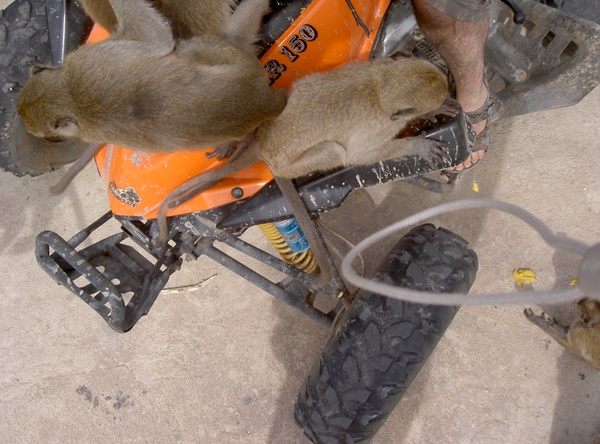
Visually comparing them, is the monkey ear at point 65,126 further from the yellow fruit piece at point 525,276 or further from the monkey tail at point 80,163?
the yellow fruit piece at point 525,276

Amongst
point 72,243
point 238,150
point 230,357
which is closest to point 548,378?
point 230,357

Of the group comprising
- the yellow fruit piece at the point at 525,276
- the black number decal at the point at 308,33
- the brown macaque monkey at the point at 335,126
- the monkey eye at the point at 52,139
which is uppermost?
the black number decal at the point at 308,33

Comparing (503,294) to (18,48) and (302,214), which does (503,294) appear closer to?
(302,214)

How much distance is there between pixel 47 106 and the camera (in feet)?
5.94

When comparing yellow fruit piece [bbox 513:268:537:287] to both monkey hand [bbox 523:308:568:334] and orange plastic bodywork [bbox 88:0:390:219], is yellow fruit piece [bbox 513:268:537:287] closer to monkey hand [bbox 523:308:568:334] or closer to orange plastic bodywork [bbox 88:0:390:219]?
monkey hand [bbox 523:308:568:334]

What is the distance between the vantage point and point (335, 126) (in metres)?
1.89

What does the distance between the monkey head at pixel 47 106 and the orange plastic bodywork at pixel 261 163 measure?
26cm

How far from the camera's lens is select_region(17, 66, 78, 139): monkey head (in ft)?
5.96

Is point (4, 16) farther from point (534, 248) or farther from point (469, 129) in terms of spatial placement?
point (534, 248)

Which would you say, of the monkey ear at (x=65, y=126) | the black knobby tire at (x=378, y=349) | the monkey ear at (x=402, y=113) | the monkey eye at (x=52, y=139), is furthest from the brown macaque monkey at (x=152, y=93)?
the black knobby tire at (x=378, y=349)

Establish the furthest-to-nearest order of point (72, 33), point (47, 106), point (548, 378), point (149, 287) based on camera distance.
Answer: point (548, 378), point (72, 33), point (149, 287), point (47, 106)

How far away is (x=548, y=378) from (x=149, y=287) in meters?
2.44

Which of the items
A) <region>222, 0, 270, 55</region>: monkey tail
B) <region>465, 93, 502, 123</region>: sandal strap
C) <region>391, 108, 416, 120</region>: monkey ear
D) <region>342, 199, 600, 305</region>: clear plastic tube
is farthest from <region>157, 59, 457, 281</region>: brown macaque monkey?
<region>342, 199, 600, 305</region>: clear plastic tube

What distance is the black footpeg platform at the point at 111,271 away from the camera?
6.13 feet
